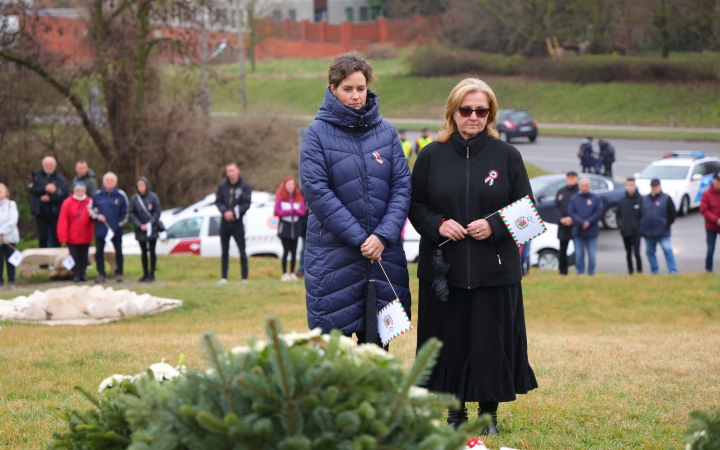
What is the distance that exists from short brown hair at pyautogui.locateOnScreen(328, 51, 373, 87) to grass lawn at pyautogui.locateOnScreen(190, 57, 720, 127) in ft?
119

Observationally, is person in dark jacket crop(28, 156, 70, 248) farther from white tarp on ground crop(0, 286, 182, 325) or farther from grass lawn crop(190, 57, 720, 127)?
grass lawn crop(190, 57, 720, 127)

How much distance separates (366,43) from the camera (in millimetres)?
78125

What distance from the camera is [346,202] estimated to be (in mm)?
5211

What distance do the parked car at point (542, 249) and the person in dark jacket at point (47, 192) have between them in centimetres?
752

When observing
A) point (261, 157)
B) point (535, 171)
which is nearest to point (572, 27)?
point (535, 171)

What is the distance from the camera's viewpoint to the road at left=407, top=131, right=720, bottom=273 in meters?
20.8

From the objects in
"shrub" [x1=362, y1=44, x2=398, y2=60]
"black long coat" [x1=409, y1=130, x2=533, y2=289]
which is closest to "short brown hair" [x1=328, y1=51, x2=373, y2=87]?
"black long coat" [x1=409, y1=130, x2=533, y2=289]

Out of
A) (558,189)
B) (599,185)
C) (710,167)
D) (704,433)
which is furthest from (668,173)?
(704,433)

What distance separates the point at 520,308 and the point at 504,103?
168ft

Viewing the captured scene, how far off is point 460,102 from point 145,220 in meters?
12.3

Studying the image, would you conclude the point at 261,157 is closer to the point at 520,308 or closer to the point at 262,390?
the point at 520,308

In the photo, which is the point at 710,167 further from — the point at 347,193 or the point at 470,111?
the point at 347,193

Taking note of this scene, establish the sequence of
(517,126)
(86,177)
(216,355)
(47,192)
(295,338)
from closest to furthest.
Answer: (216,355) → (295,338) → (47,192) → (86,177) → (517,126)

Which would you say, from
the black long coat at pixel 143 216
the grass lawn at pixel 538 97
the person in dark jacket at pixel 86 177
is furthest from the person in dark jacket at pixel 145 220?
the grass lawn at pixel 538 97
